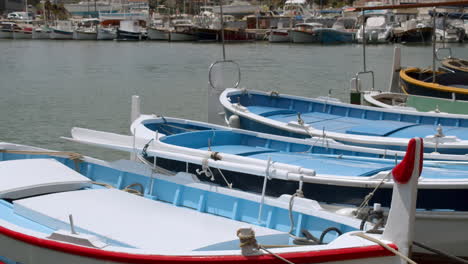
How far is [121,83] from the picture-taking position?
35625 mm

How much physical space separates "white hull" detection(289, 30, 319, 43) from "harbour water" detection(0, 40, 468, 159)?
69.7 feet

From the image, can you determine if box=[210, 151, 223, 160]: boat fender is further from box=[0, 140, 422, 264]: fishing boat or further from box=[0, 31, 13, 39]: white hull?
box=[0, 31, 13, 39]: white hull

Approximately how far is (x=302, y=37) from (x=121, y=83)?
4938 cm

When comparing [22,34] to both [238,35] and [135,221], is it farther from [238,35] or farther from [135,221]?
[135,221]

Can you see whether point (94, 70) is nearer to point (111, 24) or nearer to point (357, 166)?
point (357, 166)

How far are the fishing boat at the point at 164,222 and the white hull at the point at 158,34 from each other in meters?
79.1

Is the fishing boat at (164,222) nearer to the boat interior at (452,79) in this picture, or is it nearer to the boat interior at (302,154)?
the boat interior at (302,154)

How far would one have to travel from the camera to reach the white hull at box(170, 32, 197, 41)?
8531cm

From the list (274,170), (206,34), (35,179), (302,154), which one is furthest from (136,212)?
(206,34)

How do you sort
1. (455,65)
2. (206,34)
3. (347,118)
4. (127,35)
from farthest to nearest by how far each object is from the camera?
(127,35)
(206,34)
(455,65)
(347,118)

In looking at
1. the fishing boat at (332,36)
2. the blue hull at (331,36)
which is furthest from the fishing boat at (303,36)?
the blue hull at (331,36)

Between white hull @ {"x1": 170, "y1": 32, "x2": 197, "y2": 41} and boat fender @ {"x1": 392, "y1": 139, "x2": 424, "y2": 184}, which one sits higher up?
boat fender @ {"x1": 392, "y1": 139, "x2": 424, "y2": 184}

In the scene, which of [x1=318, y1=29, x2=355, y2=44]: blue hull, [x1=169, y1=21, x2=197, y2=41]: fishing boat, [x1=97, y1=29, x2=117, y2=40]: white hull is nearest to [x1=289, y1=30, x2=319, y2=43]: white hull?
[x1=318, y1=29, x2=355, y2=44]: blue hull

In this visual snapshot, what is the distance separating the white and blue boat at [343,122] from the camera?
11734 mm
